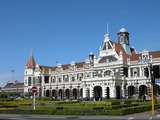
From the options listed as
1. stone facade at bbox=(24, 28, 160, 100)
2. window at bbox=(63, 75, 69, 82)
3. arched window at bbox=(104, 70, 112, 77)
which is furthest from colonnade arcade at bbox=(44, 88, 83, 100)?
arched window at bbox=(104, 70, 112, 77)

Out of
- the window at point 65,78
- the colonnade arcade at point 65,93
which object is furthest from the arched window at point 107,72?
the window at point 65,78

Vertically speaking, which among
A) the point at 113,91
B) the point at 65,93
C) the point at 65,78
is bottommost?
the point at 65,93

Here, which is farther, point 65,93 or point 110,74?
point 65,93

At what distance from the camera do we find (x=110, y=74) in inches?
3580

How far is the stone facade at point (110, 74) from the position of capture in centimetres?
8688

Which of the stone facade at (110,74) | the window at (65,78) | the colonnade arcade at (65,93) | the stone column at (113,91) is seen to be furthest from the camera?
the window at (65,78)

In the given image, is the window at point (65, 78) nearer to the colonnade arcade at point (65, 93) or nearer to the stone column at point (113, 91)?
the colonnade arcade at point (65, 93)

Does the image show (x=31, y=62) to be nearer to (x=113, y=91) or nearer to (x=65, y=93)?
(x=65, y=93)

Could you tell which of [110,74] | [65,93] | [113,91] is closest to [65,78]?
[65,93]

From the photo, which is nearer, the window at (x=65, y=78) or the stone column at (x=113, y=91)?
the stone column at (x=113, y=91)

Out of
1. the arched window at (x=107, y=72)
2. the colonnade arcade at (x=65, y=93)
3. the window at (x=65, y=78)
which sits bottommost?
the colonnade arcade at (x=65, y=93)

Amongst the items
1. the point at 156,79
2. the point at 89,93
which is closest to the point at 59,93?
the point at 89,93

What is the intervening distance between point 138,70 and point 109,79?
29.9 feet

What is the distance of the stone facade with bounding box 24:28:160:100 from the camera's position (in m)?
86.9
